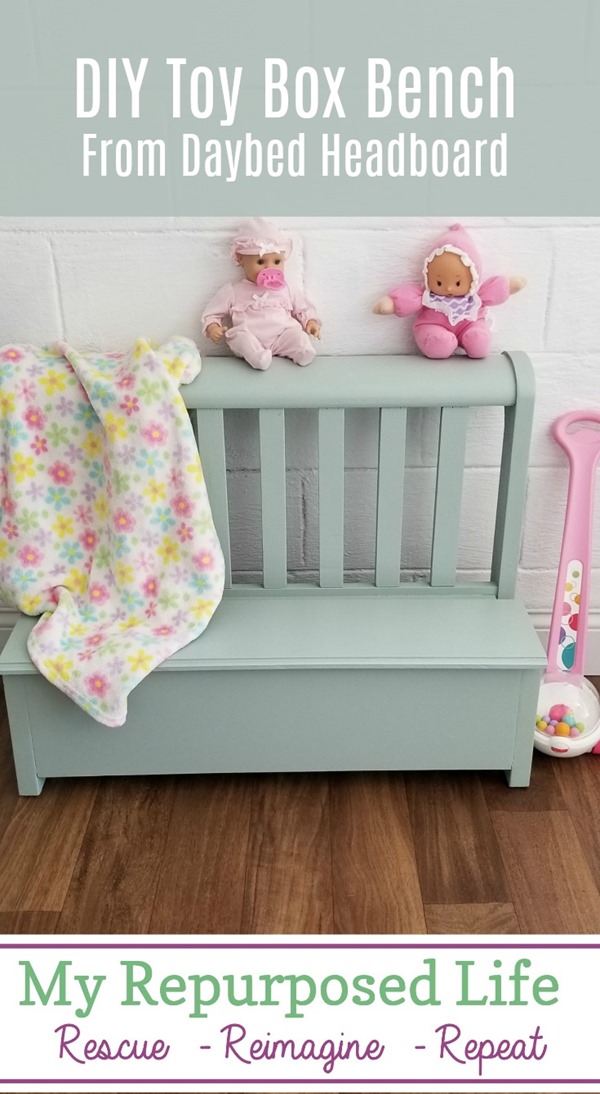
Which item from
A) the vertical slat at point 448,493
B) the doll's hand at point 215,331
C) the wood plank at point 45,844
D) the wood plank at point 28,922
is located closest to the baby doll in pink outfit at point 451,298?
the vertical slat at point 448,493

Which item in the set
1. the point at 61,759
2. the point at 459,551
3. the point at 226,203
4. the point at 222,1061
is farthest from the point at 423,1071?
the point at 226,203

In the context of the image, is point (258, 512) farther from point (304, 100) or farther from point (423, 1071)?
point (423, 1071)

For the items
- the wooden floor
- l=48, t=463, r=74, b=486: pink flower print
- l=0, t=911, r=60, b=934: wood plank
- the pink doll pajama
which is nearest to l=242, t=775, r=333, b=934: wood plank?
the wooden floor

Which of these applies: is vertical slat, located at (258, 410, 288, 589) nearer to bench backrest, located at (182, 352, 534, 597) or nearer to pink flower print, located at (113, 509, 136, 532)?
bench backrest, located at (182, 352, 534, 597)

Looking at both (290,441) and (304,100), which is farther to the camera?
(290,441)

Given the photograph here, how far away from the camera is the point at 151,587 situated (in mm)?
1679

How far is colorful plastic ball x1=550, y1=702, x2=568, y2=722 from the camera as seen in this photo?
5.89ft

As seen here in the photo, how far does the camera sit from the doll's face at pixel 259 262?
63.9 inches

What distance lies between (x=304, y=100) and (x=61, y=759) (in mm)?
1105

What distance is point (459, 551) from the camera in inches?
76.3

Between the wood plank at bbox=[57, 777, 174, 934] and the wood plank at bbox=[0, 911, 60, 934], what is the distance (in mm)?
14

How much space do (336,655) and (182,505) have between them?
0.34m

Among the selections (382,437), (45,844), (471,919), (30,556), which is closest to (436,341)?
(382,437)

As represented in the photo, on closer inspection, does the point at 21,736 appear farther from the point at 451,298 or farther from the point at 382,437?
the point at 451,298
